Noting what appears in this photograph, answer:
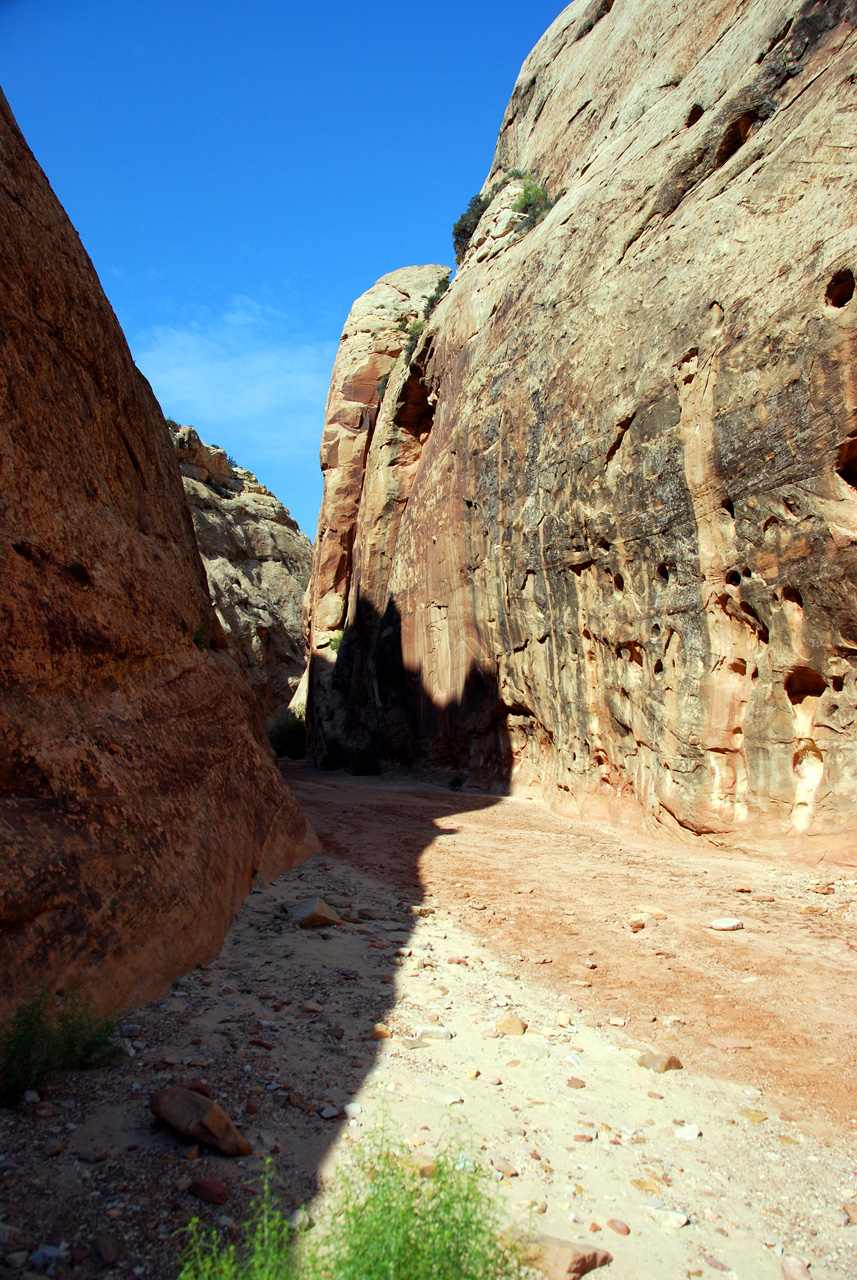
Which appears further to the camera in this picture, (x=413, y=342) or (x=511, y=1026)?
(x=413, y=342)

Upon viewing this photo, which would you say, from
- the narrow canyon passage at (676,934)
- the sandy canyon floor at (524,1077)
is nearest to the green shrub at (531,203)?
the narrow canyon passage at (676,934)

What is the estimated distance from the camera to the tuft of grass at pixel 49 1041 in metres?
3.85

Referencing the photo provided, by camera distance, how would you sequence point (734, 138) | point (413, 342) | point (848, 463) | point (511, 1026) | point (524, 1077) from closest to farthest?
point (524, 1077)
point (511, 1026)
point (848, 463)
point (734, 138)
point (413, 342)

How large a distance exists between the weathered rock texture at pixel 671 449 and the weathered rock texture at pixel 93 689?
24.8 ft

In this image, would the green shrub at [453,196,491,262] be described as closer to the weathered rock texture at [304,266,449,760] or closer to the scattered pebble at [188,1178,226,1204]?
the weathered rock texture at [304,266,449,760]

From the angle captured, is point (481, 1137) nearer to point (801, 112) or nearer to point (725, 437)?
point (725, 437)

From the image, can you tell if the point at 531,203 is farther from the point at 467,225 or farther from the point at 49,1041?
the point at 49,1041

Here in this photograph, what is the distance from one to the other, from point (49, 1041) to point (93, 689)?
3.07 meters

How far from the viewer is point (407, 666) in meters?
26.0

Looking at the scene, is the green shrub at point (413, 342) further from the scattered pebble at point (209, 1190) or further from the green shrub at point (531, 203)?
the scattered pebble at point (209, 1190)

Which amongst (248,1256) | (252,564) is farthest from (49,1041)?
(252,564)

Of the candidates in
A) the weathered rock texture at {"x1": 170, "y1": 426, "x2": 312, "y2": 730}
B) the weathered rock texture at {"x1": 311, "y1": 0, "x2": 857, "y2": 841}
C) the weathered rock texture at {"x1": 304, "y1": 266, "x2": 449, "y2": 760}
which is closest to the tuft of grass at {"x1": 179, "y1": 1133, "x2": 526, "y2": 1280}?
the weathered rock texture at {"x1": 311, "y1": 0, "x2": 857, "y2": 841}

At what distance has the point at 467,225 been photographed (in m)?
31.4

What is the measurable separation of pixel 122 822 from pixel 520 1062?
3.46m
